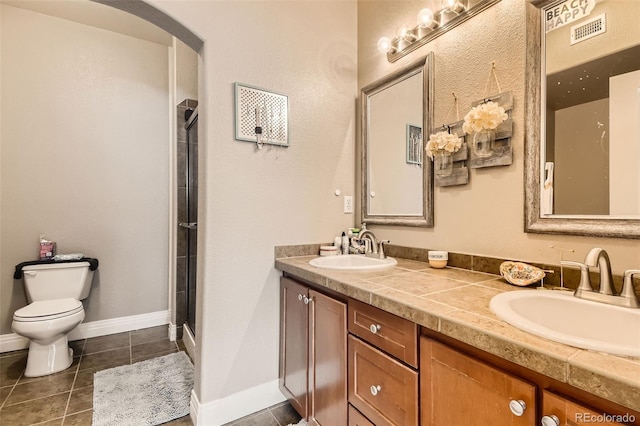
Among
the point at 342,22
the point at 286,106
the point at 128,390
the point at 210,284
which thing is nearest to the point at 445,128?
the point at 286,106

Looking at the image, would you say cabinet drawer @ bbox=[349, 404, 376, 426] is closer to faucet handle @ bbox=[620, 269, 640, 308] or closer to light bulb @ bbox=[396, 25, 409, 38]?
faucet handle @ bbox=[620, 269, 640, 308]

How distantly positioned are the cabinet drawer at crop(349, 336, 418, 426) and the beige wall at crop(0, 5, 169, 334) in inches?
102

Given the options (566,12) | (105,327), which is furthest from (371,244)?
(105,327)

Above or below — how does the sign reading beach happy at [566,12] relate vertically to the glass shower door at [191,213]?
above

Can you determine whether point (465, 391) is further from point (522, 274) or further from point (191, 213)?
point (191, 213)

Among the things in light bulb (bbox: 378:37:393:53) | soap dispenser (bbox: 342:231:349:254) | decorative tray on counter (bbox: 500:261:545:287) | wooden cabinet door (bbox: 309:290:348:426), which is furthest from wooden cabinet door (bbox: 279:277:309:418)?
light bulb (bbox: 378:37:393:53)

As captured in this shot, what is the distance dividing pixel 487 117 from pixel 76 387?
2899 mm

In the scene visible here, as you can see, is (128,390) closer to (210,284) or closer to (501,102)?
(210,284)

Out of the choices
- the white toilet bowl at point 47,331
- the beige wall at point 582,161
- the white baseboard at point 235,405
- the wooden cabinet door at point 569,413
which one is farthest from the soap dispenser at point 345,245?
the white toilet bowl at point 47,331

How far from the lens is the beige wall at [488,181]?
122 cm

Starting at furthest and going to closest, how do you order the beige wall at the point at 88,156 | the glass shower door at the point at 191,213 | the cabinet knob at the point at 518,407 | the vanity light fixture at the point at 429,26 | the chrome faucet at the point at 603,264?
the glass shower door at the point at 191,213
the beige wall at the point at 88,156
the vanity light fixture at the point at 429,26
the chrome faucet at the point at 603,264
the cabinet knob at the point at 518,407

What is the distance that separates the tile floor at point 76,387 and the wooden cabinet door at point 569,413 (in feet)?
4.68

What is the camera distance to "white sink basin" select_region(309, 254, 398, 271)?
154cm

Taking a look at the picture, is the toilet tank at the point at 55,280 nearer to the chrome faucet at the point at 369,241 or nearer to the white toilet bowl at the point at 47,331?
the white toilet bowl at the point at 47,331
